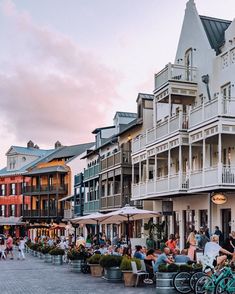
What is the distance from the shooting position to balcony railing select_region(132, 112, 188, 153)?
3209 centimetres

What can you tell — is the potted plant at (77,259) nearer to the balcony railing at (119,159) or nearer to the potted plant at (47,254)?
the potted plant at (47,254)

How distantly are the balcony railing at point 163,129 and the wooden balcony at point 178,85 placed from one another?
1451 mm

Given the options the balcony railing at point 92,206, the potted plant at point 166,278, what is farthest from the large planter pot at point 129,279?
the balcony railing at point 92,206

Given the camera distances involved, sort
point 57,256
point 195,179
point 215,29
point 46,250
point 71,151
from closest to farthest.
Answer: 1. point 195,179
2. point 57,256
3. point 215,29
4. point 46,250
5. point 71,151

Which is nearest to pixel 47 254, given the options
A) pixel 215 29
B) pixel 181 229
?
pixel 181 229

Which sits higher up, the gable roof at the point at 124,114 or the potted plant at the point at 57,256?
the gable roof at the point at 124,114

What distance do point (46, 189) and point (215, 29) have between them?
50375 mm

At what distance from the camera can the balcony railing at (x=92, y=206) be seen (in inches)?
2037

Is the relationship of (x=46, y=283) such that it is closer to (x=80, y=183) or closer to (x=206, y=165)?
(x=206, y=165)

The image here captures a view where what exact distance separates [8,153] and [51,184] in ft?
40.4

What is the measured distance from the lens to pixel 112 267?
2100cm

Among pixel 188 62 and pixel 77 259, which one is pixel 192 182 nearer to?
pixel 77 259

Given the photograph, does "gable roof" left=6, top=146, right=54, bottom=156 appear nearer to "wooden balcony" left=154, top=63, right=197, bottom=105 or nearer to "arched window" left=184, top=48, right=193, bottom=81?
"wooden balcony" left=154, top=63, right=197, bottom=105

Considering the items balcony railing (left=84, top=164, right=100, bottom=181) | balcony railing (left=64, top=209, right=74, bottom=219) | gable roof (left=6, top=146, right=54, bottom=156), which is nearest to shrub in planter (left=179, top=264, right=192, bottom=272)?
balcony railing (left=84, top=164, right=100, bottom=181)
